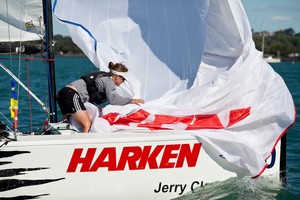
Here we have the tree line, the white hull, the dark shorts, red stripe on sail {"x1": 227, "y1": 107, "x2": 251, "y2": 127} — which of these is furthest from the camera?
the tree line

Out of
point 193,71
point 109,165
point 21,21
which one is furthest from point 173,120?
point 21,21

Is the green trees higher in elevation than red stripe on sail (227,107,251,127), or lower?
lower

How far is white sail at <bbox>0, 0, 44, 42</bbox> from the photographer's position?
20.7ft

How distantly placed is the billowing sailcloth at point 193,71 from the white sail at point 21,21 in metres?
0.51

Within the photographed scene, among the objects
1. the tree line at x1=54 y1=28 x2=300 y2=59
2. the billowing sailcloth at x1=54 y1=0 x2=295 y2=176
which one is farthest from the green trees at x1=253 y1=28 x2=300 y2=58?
the billowing sailcloth at x1=54 y1=0 x2=295 y2=176

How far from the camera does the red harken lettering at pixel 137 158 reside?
5.36 m

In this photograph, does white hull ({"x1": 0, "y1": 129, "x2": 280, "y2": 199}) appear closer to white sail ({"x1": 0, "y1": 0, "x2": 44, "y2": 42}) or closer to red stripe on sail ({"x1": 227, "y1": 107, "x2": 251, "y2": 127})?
red stripe on sail ({"x1": 227, "y1": 107, "x2": 251, "y2": 127})

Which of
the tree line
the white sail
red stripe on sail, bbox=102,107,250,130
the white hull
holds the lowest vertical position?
the tree line

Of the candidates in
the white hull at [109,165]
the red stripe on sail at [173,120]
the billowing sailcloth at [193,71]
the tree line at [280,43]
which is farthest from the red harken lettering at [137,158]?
the tree line at [280,43]

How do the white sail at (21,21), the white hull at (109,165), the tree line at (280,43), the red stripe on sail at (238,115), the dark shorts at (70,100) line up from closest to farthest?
the white hull at (109,165) → the dark shorts at (70,100) → the red stripe on sail at (238,115) → the white sail at (21,21) → the tree line at (280,43)

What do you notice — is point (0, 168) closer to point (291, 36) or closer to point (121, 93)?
point (121, 93)

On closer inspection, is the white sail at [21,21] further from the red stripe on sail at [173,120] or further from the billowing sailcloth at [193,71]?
the red stripe on sail at [173,120]

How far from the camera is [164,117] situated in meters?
6.10

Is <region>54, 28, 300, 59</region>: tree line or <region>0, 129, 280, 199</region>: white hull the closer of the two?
<region>0, 129, 280, 199</region>: white hull
